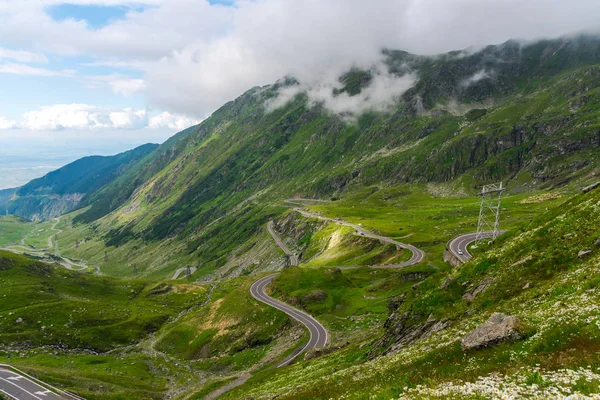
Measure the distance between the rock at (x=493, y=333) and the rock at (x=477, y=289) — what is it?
13.0 metres

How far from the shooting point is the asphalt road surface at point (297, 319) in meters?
81.9

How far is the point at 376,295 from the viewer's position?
335 ft

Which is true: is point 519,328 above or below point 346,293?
above

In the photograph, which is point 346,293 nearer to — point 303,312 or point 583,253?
point 303,312

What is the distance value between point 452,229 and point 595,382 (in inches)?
5891

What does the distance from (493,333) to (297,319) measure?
256 ft

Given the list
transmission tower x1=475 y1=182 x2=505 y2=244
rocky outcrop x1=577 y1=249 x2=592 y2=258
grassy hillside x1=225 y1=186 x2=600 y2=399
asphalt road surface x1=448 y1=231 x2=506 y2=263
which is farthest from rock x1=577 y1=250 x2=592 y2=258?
asphalt road surface x1=448 y1=231 x2=506 y2=263

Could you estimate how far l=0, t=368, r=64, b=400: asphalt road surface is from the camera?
66.1m

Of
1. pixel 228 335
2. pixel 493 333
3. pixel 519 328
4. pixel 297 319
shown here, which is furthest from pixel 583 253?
pixel 228 335

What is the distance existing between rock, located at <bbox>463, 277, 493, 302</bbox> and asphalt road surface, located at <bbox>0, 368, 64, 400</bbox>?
246 feet

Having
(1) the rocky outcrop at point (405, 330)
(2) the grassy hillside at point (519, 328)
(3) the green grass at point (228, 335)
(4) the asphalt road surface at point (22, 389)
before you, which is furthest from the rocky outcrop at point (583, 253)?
(4) the asphalt road surface at point (22, 389)

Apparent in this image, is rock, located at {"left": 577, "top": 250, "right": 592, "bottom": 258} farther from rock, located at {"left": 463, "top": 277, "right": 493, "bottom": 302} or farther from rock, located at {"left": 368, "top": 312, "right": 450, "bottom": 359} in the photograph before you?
rock, located at {"left": 368, "top": 312, "right": 450, "bottom": 359}

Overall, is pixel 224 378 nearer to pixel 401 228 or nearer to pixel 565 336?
pixel 565 336

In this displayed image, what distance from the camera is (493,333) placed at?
2609cm
